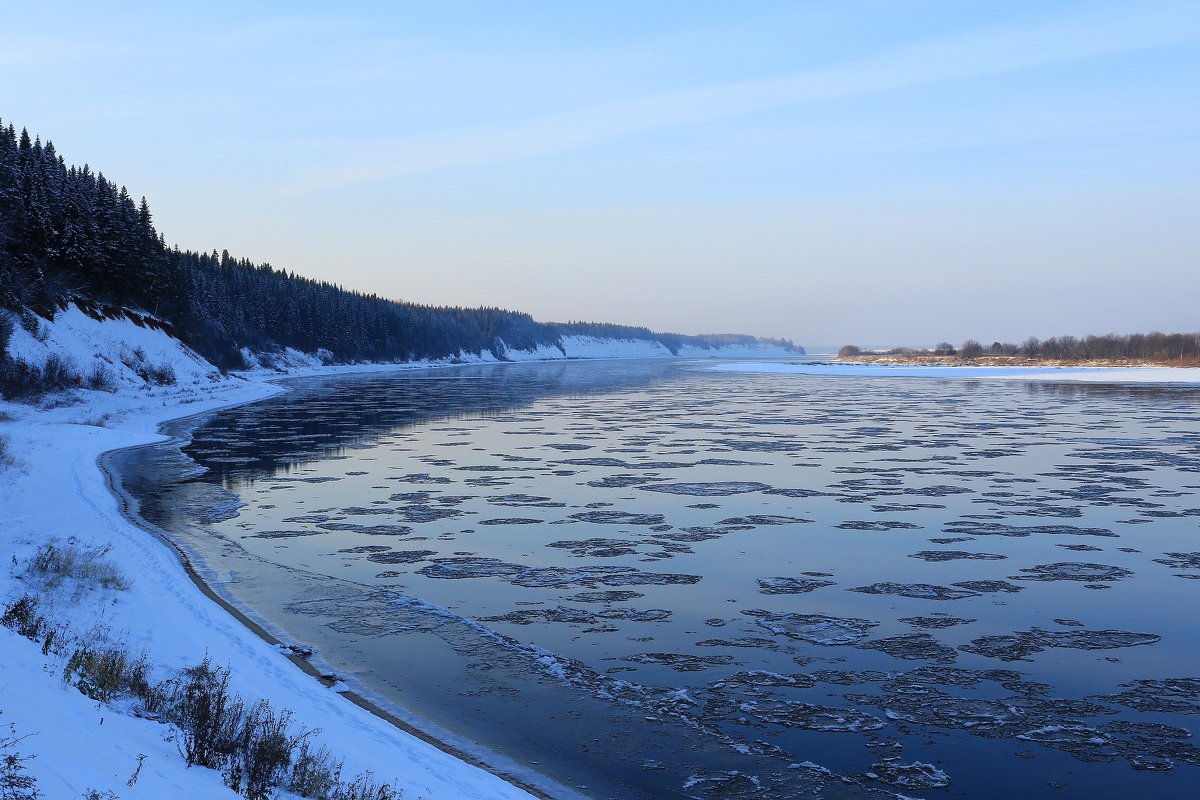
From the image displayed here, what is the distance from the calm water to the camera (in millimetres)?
8172

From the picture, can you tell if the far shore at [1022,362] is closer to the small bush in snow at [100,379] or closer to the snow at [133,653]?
the small bush in snow at [100,379]

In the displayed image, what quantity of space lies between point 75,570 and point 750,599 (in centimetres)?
952

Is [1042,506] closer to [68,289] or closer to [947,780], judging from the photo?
[947,780]

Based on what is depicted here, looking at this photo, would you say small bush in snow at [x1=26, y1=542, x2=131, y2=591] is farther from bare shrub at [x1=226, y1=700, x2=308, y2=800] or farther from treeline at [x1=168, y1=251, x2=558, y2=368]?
treeline at [x1=168, y1=251, x2=558, y2=368]

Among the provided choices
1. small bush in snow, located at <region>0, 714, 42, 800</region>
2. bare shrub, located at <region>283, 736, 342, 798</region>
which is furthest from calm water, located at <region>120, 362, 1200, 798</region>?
small bush in snow, located at <region>0, 714, 42, 800</region>

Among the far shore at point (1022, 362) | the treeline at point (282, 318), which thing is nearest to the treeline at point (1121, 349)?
the far shore at point (1022, 362)

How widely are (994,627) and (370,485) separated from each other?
16316mm

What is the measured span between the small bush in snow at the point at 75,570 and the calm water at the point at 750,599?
5.38 feet

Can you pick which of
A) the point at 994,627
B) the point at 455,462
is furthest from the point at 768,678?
the point at 455,462

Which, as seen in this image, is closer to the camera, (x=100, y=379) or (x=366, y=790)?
(x=366, y=790)

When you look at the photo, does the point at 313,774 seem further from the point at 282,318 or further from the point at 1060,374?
the point at 282,318

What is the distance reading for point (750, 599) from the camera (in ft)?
42.0

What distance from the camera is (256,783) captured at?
624 centimetres

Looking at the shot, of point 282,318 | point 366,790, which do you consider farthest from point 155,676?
point 282,318
